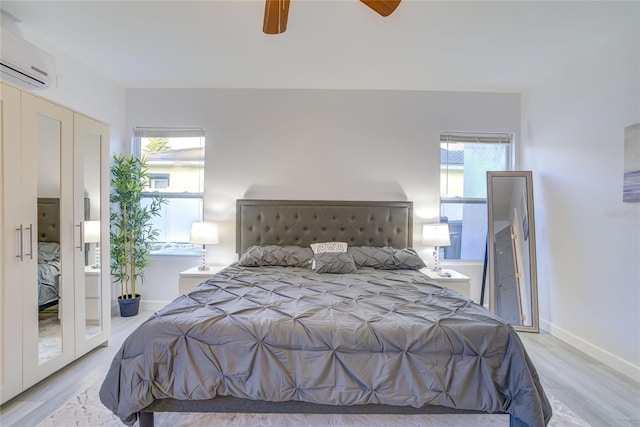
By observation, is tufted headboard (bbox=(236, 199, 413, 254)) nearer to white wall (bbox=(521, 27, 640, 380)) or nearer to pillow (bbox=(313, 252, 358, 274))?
pillow (bbox=(313, 252, 358, 274))

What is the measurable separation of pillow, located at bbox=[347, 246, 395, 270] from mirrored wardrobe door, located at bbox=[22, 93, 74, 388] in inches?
101

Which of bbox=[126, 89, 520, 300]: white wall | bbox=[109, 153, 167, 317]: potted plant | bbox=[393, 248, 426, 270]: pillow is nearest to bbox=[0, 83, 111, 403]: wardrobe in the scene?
bbox=[109, 153, 167, 317]: potted plant

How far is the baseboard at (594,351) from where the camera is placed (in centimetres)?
237

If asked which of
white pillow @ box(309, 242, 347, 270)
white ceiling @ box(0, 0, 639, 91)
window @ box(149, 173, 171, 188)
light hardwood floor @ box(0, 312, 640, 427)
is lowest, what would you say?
light hardwood floor @ box(0, 312, 640, 427)

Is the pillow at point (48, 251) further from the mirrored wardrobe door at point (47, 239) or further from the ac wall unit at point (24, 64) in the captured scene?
the ac wall unit at point (24, 64)

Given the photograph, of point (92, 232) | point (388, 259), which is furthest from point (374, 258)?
point (92, 232)

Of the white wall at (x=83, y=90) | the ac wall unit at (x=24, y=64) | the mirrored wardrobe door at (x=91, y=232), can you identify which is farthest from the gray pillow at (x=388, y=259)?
the ac wall unit at (x=24, y=64)

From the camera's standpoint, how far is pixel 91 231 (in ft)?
8.49

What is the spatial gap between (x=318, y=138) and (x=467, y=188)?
2052 mm

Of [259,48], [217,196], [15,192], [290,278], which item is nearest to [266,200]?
[217,196]

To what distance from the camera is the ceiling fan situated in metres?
1.59

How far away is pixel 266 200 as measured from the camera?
361 centimetres

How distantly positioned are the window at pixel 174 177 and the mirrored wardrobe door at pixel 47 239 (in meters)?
1.41

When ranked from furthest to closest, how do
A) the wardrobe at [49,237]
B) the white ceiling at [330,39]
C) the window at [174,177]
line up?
the window at [174,177] → the white ceiling at [330,39] → the wardrobe at [49,237]
